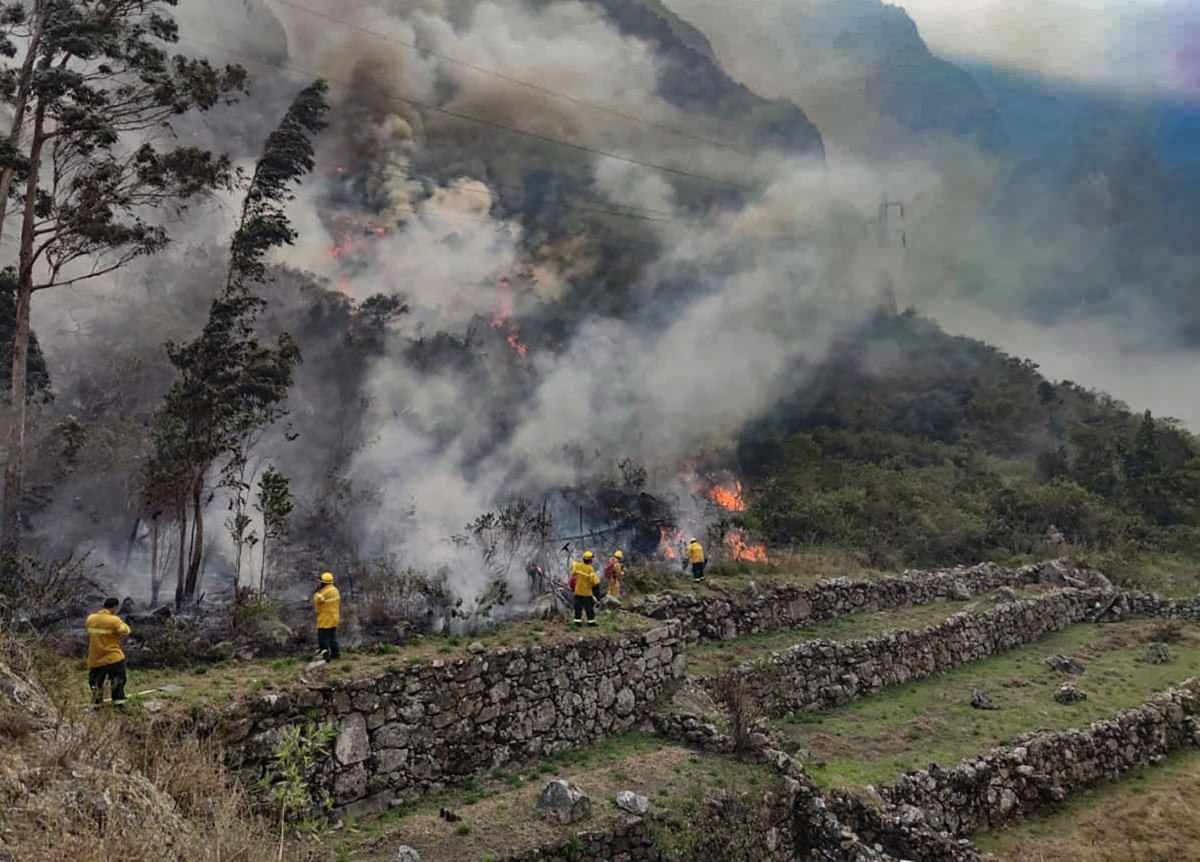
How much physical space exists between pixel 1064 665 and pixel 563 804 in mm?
15492

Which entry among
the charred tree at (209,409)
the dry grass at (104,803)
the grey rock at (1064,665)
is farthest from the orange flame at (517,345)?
the dry grass at (104,803)

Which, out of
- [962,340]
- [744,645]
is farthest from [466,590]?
[962,340]

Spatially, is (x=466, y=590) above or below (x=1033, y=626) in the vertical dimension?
above

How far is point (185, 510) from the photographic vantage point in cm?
1833

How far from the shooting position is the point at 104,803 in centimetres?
495

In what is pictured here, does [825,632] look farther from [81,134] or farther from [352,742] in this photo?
[81,134]

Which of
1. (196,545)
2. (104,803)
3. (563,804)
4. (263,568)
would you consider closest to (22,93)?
(196,545)

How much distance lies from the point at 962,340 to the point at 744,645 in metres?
67.0

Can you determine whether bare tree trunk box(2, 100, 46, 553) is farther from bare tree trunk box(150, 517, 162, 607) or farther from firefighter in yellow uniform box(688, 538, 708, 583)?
firefighter in yellow uniform box(688, 538, 708, 583)

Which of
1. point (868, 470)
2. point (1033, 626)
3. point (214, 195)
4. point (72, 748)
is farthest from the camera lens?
point (868, 470)

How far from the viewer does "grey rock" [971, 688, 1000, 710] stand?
1588 cm

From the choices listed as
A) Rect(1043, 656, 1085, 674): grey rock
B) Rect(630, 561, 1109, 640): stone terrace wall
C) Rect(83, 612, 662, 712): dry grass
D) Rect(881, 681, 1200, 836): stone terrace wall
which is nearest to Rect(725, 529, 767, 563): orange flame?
Rect(630, 561, 1109, 640): stone terrace wall

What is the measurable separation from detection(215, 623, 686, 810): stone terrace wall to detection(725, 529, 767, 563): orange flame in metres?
13.1

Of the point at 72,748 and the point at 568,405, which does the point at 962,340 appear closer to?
the point at 568,405
